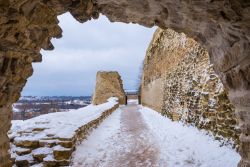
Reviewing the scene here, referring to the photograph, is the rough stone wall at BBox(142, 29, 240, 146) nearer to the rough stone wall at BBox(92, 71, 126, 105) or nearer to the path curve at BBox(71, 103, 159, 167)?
the path curve at BBox(71, 103, 159, 167)

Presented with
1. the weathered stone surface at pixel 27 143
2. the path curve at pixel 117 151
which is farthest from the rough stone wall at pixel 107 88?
the weathered stone surface at pixel 27 143

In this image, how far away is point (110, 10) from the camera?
12.6ft

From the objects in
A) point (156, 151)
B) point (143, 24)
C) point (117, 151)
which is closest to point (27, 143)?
point (117, 151)

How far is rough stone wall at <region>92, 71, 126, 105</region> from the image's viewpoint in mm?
32531

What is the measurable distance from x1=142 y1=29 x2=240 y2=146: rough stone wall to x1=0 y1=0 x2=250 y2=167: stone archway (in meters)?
2.72

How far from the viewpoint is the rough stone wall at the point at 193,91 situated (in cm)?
711

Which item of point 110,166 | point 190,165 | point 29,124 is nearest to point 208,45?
point 190,165

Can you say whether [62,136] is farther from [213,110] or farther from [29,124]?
[213,110]

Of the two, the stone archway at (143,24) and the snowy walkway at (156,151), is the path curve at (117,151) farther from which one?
the stone archway at (143,24)

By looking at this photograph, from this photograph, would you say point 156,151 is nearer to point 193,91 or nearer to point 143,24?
point 193,91

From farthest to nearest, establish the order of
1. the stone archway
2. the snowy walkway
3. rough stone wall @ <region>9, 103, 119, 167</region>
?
the snowy walkway → rough stone wall @ <region>9, 103, 119, 167</region> → the stone archway

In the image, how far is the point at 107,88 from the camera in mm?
33000

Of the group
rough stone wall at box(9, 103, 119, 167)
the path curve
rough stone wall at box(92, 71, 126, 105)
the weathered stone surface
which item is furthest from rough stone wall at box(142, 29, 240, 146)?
rough stone wall at box(92, 71, 126, 105)

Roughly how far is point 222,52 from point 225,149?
342cm
